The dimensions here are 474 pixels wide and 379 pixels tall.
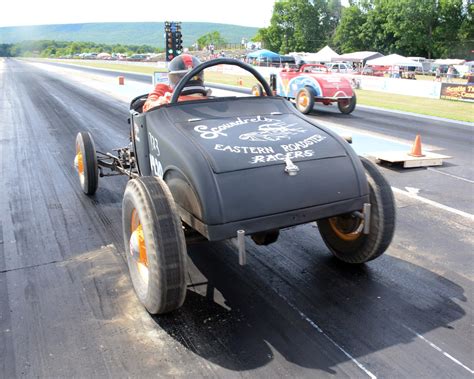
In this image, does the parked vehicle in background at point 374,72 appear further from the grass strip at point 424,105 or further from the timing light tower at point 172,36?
the timing light tower at point 172,36

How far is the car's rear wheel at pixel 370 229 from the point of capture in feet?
11.5

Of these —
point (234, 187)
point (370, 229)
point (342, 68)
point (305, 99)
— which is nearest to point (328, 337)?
point (370, 229)

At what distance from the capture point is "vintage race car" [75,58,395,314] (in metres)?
2.94

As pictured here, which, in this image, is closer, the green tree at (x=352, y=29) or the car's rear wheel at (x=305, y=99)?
the car's rear wheel at (x=305, y=99)

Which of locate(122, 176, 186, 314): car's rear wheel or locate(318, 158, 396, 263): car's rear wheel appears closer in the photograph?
locate(122, 176, 186, 314): car's rear wheel

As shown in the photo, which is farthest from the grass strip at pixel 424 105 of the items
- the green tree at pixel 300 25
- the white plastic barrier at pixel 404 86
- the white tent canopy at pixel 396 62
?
the green tree at pixel 300 25

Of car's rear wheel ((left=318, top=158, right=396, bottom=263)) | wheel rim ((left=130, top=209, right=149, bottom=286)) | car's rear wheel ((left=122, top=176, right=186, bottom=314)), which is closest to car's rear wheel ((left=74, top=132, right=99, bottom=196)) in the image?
wheel rim ((left=130, top=209, right=149, bottom=286))

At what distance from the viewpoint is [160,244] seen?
2883mm

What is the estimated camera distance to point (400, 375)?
103 inches

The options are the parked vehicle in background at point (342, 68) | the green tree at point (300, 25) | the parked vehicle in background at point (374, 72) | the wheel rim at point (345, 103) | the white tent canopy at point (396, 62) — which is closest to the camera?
the wheel rim at point (345, 103)

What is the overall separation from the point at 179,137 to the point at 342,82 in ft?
40.1

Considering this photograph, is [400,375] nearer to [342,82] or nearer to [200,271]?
[200,271]

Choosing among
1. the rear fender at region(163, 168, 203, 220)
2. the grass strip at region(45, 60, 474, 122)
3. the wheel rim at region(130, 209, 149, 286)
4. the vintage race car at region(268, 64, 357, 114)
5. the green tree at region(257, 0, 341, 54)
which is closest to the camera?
the rear fender at region(163, 168, 203, 220)

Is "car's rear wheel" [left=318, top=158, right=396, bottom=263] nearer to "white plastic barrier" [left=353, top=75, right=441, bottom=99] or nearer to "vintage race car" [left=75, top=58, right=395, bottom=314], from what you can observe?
"vintage race car" [left=75, top=58, right=395, bottom=314]
